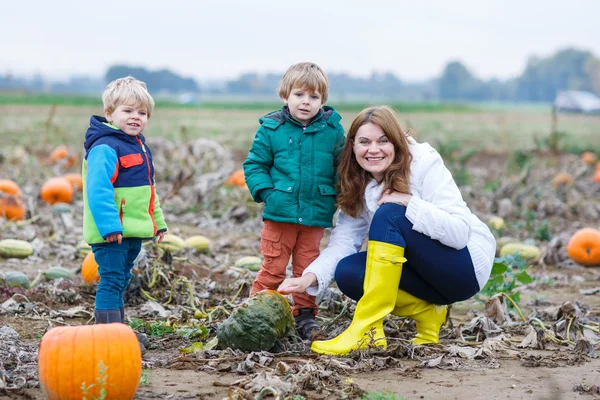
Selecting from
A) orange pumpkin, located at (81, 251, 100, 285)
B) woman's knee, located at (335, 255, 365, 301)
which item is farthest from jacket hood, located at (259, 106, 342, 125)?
orange pumpkin, located at (81, 251, 100, 285)

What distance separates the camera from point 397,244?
4.42 m

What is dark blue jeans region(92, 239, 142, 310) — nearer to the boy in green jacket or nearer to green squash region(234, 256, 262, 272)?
the boy in green jacket

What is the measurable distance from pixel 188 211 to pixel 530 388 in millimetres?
6554

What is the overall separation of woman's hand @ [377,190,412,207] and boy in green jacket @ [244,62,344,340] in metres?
0.40

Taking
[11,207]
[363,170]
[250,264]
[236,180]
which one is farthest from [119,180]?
[236,180]

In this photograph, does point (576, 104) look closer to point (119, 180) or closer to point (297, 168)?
point (297, 168)

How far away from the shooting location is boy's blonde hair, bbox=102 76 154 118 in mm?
4344

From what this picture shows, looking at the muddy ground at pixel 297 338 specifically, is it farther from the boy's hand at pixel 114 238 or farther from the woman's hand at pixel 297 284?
the boy's hand at pixel 114 238

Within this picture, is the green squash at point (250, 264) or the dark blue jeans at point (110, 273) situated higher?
the dark blue jeans at point (110, 273)

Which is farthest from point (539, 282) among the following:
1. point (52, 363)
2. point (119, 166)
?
point (52, 363)

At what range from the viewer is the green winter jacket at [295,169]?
15.8 feet

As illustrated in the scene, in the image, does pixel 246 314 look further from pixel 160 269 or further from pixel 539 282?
pixel 539 282

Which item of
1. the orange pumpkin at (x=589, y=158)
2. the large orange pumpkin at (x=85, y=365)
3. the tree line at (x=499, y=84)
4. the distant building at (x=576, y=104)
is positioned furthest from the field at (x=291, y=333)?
the tree line at (x=499, y=84)

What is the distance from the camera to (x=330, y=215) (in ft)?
16.2
